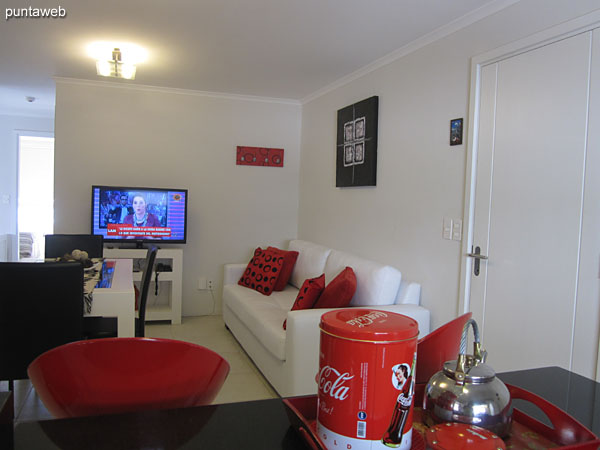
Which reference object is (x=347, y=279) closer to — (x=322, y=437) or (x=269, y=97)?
(x=322, y=437)

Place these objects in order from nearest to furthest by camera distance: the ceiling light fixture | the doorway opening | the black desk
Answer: the black desk < the ceiling light fixture < the doorway opening

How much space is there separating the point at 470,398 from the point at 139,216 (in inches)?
173

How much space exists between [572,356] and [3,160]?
7520 mm

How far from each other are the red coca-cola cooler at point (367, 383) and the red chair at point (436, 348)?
0.35m

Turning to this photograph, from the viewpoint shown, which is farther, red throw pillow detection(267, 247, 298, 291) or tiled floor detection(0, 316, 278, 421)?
red throw pillow detection(267, 247, 298, 291)

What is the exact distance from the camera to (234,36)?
321cm

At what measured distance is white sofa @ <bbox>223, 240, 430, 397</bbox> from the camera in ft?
9.07

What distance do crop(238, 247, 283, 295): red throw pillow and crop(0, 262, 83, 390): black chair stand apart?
2.23m

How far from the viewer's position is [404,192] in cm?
334

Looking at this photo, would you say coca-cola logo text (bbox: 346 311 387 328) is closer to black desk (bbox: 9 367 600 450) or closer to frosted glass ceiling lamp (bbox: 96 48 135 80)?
black desk (bbox: 9 367 600 450)

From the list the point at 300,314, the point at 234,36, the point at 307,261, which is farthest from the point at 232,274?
the point at 234,36

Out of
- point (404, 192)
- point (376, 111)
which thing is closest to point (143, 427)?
point (404, 192)

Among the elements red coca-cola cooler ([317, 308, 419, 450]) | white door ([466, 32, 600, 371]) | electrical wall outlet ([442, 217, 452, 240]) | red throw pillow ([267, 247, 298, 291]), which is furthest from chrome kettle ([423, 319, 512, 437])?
red throw pillow ([267, 247, 298, 291])

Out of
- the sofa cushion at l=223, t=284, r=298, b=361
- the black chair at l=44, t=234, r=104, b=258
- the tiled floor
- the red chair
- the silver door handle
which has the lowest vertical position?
the tiled floor
